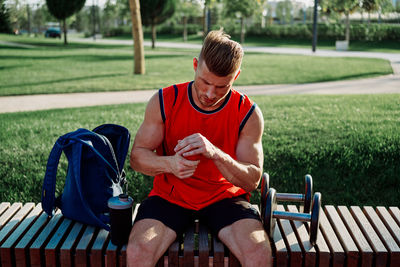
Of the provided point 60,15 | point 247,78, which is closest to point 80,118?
point 247,78

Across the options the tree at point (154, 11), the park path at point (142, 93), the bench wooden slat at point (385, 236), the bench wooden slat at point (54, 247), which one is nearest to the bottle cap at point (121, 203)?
the bench wooden slat at point (54, 247)

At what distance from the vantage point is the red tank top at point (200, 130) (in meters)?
2.80

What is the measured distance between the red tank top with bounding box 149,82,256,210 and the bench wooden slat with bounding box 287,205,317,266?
0.47 m

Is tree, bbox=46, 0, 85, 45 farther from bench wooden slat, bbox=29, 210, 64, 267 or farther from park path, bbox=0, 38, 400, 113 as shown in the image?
bench wooden slat, bbox=29, 210, 64, 267

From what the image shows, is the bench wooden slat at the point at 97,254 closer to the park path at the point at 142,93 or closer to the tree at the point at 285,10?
the park path at the point at 142,93

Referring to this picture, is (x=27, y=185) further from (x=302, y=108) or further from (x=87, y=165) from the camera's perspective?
(x=302, y=108)

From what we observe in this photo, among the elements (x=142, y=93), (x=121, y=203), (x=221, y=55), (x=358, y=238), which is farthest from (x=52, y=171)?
(x=142, y=93)

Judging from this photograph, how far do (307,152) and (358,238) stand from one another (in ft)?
8.54

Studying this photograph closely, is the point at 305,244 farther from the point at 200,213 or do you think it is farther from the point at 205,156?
the point at 205,156

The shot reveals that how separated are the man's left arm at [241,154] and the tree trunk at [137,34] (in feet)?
38.0

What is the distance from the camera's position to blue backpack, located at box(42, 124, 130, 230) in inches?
109

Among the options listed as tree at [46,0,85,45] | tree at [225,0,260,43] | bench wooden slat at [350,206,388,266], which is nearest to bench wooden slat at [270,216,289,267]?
bench wooden slat at [350,206,388,266]

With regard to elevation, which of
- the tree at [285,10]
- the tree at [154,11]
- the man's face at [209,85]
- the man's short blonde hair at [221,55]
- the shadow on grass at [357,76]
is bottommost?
the shadow on grass at [357,76]

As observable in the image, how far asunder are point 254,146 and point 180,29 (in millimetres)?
55976
